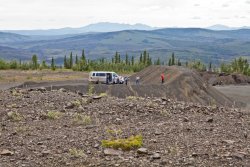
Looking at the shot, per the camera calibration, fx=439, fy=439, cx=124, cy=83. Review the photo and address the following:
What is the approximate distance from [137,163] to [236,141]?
3991mm

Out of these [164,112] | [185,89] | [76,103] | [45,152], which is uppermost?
[76,103]

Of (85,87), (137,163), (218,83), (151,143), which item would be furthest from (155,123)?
(218,83)

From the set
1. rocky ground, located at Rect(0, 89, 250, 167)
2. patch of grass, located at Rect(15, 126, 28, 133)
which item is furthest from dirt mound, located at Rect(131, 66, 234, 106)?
patch of grass, located at Rect(15, 126, 28, 133)

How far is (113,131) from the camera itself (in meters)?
15.2

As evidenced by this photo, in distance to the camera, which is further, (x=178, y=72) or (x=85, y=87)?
(x=178, y=72)

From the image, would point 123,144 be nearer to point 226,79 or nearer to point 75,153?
point 75,153

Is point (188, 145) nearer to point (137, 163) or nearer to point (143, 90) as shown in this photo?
point (137, 163)

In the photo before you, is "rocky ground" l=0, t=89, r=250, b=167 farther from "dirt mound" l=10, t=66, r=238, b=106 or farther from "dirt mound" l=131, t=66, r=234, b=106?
"dirt mound" l=131, t=66, r=234, b=106

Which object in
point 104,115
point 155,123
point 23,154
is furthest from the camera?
point 104,115

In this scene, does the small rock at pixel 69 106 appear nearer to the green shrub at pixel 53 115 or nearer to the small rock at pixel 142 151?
the green shrub at pixel 53 115

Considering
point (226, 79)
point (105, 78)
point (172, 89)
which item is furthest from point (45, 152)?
point (226, 79)

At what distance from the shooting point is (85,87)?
1689 inches

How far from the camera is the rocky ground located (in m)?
12.0

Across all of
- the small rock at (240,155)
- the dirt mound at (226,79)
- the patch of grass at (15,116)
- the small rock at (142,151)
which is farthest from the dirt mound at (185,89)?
the dirt mound at (226,79)
